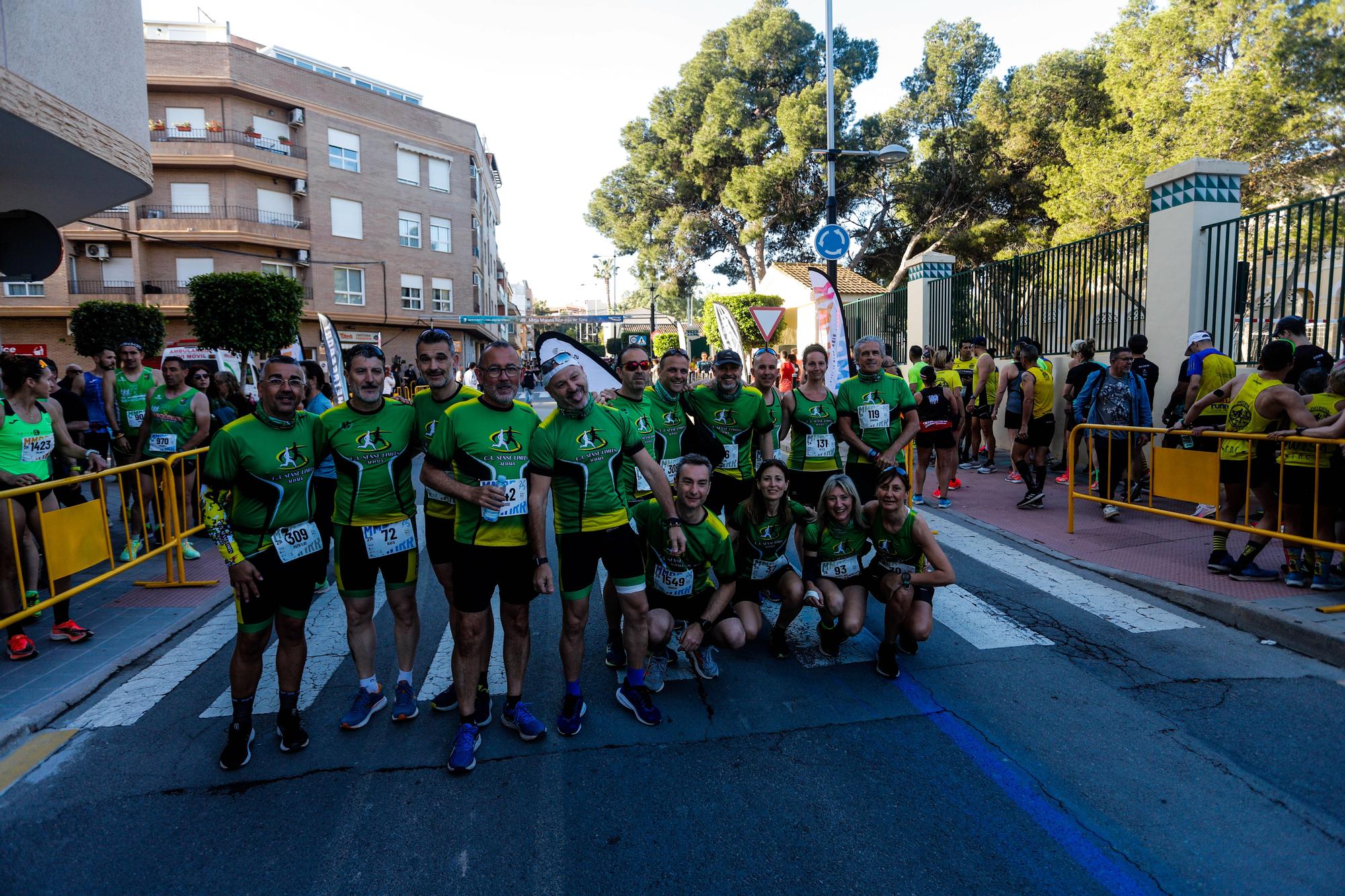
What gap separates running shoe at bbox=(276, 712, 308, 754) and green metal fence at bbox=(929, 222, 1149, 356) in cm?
1112

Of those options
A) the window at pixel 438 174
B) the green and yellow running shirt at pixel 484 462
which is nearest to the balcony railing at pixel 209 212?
the window at pixel 438 174

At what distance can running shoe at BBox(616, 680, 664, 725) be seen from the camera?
4043 mm

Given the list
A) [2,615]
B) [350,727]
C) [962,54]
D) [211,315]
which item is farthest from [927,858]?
[962,54]

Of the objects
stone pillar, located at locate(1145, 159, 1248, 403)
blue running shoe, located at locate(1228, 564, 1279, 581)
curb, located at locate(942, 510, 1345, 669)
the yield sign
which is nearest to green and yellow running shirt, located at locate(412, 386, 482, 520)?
curb, located at locate(942, 510, 1345, 669)

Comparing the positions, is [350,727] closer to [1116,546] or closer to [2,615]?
[2,615]

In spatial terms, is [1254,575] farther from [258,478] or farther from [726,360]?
[258,478]

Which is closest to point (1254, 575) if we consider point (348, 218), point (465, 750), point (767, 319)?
point (465, 750)

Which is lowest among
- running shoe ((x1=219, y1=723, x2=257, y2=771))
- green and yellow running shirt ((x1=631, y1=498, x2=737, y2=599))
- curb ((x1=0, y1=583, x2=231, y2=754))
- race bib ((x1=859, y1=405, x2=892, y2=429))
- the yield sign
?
curb ((x1=0, y1=583, x2=231, y2=754))

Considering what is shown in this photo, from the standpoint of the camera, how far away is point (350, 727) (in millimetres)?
4031

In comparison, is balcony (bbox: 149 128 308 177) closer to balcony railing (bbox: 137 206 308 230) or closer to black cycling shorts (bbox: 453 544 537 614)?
balcony railing (bbox: 137 206 308 230)

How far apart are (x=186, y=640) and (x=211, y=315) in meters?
27.1

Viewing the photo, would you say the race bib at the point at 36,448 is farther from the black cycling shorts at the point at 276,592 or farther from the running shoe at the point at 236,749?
the running shoe at the point at 236,749

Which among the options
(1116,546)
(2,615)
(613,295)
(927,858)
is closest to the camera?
(927,858)

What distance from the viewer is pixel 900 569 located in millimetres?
4801
